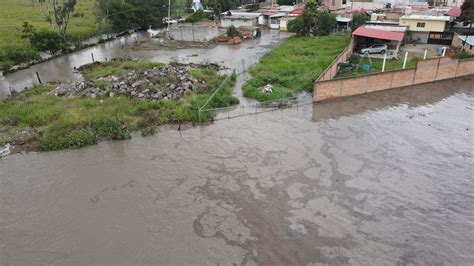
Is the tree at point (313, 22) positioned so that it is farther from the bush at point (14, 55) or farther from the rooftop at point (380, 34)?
the bush at point (14, 55)

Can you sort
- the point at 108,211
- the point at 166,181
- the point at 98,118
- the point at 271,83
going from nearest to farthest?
the point at 108,211, the point at 166,181, the point at 98,118, the point at 271,83

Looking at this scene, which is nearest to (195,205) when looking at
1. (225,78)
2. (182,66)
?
(225,78)

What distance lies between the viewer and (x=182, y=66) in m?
29.0

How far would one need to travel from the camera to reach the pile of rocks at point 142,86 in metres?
21.8

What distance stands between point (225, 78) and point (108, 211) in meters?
15.0

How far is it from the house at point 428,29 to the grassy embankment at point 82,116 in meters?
23.7

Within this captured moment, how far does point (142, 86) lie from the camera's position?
22.5 meters

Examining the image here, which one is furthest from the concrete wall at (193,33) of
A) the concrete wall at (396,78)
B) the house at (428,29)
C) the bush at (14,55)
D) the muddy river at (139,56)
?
the concrete wall at (396,78)

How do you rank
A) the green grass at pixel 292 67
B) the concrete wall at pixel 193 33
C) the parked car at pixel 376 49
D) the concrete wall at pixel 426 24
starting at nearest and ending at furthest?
the green grass at pixel 292 67 < the parked car at pixel 376 49 < the concrete wall at pixel 426 24 < the concrete wall at pixel 193 33

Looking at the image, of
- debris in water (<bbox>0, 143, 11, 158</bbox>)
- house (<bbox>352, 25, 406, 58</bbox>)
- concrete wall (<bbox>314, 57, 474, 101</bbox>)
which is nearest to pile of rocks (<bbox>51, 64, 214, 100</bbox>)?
debris in water (<bbox>0, 143, 11, 158</bbox>)

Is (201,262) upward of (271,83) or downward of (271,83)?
downward

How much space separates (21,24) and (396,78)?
4335cm

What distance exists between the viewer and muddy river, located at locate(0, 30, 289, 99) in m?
27.8

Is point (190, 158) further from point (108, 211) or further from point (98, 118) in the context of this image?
point (98, 118)
